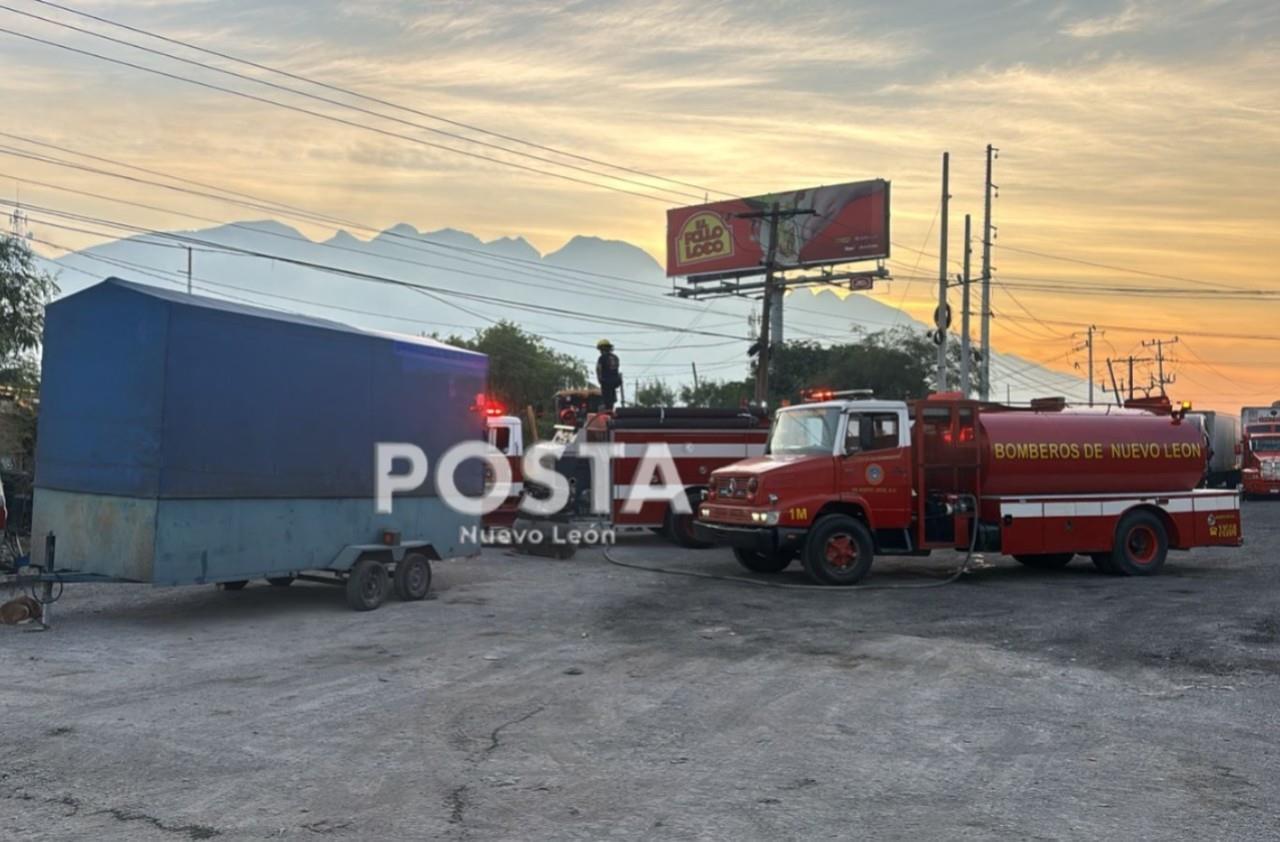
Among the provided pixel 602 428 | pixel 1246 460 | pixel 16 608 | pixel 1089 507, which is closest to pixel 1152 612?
pixel 1089 507

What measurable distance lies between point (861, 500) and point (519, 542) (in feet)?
23.4

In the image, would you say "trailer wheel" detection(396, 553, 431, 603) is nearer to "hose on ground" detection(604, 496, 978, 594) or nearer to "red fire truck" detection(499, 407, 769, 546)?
"hose on ground" detection(604, 496, 978, 594)

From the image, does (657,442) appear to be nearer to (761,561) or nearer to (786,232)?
(761,561)

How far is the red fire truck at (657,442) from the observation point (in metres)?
20.9

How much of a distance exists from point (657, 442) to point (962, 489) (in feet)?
21.2

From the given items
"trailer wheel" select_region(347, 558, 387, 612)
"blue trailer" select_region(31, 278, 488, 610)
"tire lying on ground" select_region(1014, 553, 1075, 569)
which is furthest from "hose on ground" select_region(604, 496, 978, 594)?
"trailer wheel" select_region(347, 558, 387, 612)

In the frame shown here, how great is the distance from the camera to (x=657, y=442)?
2103cm

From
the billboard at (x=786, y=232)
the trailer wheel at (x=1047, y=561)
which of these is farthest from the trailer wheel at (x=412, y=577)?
the billboard at (x=786, y=232)

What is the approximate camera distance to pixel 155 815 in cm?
568

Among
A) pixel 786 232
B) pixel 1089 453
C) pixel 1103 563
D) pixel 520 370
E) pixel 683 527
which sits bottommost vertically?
pixel 1103 563

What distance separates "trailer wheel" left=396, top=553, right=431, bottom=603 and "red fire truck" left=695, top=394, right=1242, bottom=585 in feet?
14.7

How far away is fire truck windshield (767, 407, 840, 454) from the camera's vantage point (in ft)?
52.3

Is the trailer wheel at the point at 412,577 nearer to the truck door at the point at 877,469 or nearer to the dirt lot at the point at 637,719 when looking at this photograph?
A: the dirt lot at the point at 637,719

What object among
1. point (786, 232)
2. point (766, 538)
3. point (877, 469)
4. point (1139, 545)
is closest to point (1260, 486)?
point (786, 232)
